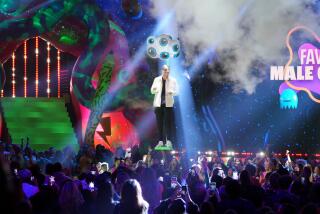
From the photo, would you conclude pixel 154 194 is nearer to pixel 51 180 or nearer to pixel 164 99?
pixel 51 180

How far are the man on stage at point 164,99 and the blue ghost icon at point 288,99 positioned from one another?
7832mm

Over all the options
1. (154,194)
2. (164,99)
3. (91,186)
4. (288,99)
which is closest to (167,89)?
(164,99)


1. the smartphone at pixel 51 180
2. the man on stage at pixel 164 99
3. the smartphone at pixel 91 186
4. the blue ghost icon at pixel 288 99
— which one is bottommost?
the smartphone at pixel 91 186

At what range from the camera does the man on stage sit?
10.4 m

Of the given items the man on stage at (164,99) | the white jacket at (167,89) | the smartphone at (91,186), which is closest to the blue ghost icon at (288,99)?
the man on stage at (164,99)

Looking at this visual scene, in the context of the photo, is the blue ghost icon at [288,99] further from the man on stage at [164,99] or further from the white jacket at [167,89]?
the white jacket at [167,89]

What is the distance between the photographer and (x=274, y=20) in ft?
60.1

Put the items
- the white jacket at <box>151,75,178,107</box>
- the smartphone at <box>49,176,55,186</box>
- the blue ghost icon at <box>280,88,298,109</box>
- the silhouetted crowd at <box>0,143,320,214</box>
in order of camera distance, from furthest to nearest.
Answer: the blue ghost icon at <box>280,88,298,109</box>, the white jacket at <box>151,75,178,107</box>, the smartphone at <box>49,176,55,186</box>, the silhouetted crowd at <box>0,143,320,214</box>

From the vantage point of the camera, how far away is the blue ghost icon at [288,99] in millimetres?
17614

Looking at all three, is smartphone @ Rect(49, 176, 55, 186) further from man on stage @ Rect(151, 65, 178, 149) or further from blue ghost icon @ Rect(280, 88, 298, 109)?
blue ghost icon @ Rect(280, 88, 298, 109)

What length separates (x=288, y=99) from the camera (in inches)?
694

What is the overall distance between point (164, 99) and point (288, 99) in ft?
26.8

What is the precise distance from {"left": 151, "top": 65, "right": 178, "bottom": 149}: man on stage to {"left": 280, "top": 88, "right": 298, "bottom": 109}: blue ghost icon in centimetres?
783

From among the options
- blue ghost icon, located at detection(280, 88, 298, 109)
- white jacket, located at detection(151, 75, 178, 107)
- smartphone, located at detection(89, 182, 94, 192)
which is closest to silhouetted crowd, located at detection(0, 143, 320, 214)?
smartphone, located at detection(89, 182, 94, 192)
